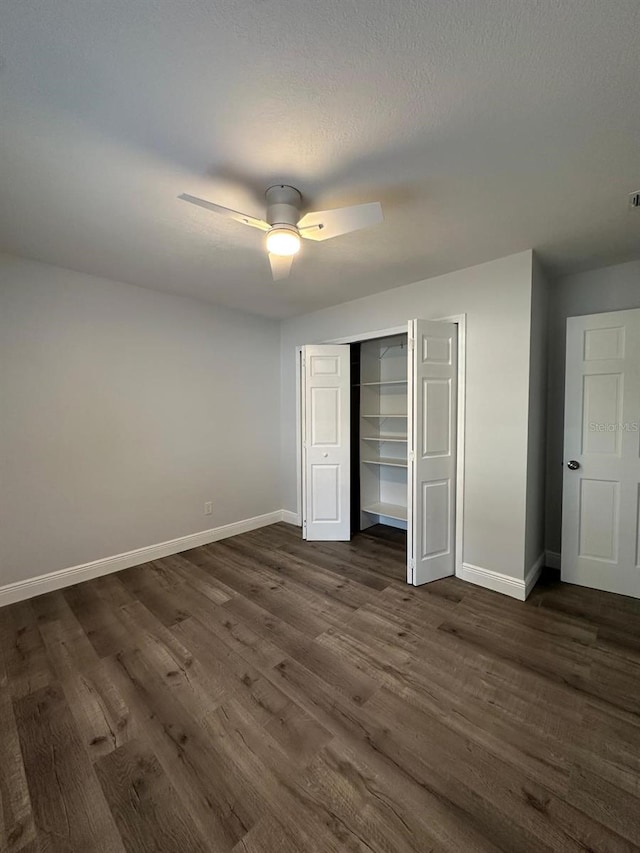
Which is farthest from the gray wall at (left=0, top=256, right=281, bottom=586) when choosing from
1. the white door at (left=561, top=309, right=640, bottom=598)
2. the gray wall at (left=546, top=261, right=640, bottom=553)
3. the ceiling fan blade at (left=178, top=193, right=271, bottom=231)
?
the white door at (left=561, top=309, right=640, bottom=598)

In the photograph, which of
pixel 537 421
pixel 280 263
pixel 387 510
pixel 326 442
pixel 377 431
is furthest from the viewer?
pixel 377 431

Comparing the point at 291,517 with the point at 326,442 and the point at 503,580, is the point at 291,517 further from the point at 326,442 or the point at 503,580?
the point at 503,580

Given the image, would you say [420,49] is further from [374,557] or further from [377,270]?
[374,557]

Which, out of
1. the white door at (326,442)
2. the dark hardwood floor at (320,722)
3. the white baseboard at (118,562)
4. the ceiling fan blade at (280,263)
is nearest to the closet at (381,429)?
the white door at (326,442)

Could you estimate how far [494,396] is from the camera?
9.06 feet

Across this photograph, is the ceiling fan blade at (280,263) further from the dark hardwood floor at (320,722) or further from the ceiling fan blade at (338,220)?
the dark hardwood floor at (320,722)

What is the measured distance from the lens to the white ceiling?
3.42 feet

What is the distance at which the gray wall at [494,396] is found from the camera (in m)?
2.63

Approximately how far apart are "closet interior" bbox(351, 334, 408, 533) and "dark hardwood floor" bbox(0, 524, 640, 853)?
1.59 m

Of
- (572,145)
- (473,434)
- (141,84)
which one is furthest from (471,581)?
(141,84)

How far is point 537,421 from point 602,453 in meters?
0.54

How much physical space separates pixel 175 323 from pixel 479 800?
12.9ft

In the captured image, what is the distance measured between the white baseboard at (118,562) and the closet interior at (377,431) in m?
1.31

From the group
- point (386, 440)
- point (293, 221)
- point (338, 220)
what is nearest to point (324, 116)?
point (338, 220)
